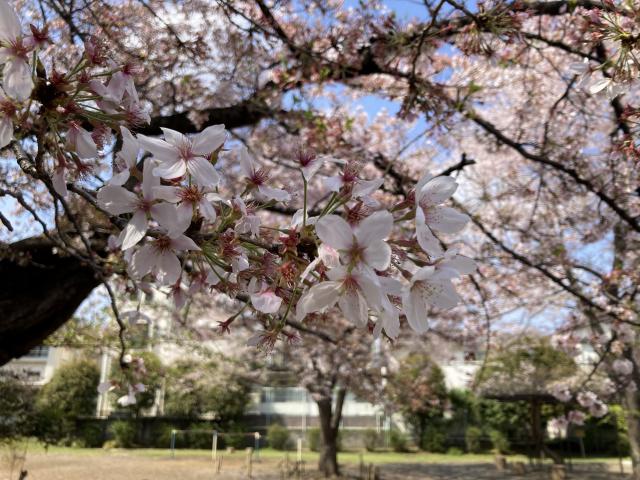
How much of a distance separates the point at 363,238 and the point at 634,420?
923cm

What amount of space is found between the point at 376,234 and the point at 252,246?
24cm

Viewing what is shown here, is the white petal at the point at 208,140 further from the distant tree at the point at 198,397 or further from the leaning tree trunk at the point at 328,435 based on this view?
the distant tree at the point at 198,397

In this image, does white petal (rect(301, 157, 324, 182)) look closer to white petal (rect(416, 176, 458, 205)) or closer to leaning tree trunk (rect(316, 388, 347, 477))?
white petal (rect(416, 176, 458, 205))

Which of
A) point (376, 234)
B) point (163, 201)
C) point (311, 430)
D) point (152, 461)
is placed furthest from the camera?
point (311, 430)

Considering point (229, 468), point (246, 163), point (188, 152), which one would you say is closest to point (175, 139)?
point (188, 152)

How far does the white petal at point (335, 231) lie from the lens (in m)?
0.61

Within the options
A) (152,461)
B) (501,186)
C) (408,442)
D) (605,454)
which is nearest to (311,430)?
(408,442)

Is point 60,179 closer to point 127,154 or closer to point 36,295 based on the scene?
point 127,154

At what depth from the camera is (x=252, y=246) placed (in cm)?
78

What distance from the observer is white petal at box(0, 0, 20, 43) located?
663 mm

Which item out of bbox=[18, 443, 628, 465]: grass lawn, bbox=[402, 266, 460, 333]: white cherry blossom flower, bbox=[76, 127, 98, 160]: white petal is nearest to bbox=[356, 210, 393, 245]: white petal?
bbox=[402, 266, 460, 333]: white cherry blossom flower

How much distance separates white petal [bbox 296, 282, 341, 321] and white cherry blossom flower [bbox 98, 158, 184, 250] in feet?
0.66

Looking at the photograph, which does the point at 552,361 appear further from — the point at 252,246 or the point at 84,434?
the point at 252,246

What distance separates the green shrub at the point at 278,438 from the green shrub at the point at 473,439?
6.48 metres
